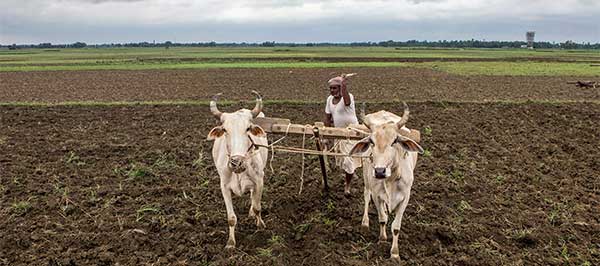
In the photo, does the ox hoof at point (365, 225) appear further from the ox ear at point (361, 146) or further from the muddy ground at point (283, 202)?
the ox ear at point (361, 146)

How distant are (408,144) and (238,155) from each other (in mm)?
2088

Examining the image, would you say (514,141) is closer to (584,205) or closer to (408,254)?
(584,205)

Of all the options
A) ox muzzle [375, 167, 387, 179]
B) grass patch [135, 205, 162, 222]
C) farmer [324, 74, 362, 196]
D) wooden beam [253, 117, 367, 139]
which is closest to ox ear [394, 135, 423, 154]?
ox muzzle [375, 167, 387, 179]

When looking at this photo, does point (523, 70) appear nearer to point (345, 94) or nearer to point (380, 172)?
point (345, 94)

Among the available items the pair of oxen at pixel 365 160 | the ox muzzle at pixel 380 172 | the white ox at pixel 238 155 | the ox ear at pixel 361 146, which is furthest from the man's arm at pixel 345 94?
the ox muzzle at pixel 380 172

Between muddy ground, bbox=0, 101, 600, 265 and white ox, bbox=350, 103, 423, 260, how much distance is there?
57 cm

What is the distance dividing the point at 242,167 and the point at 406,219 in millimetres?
3142

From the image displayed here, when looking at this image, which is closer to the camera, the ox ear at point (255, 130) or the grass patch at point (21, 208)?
the ox ear at point (255, 130)

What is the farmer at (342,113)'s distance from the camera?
8.05m

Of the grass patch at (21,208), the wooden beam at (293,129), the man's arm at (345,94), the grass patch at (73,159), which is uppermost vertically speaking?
the man's arm at (345,94)

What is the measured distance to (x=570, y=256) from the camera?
6.56 meters

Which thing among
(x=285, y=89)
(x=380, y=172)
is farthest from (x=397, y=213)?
(x=285, y=89)

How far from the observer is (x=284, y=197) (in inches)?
344

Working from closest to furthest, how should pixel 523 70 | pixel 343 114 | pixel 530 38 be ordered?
pixel 343 114
pixel 523 70
pixel 530 38
